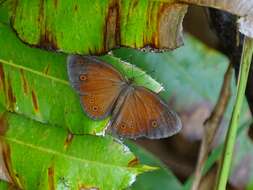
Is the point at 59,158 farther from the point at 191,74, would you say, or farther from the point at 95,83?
the point at 191,74

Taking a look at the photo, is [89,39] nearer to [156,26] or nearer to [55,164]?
[156,26]

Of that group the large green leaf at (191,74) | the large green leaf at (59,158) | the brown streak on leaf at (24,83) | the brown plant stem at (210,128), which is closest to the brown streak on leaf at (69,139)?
the large green leaf at (59,158)

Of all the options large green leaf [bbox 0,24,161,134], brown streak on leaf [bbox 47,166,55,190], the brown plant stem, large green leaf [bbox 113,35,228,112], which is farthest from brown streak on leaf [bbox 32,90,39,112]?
large green leaf [bbox 113,35,228,112]

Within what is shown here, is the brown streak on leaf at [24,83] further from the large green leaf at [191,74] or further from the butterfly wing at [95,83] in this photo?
the large green leaf at [191,74]

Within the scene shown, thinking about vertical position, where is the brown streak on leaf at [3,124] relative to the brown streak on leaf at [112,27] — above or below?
below

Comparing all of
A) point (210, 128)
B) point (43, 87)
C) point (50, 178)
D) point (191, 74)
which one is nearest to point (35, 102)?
point (43, 87)

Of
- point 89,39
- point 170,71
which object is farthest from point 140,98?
point 170,71
